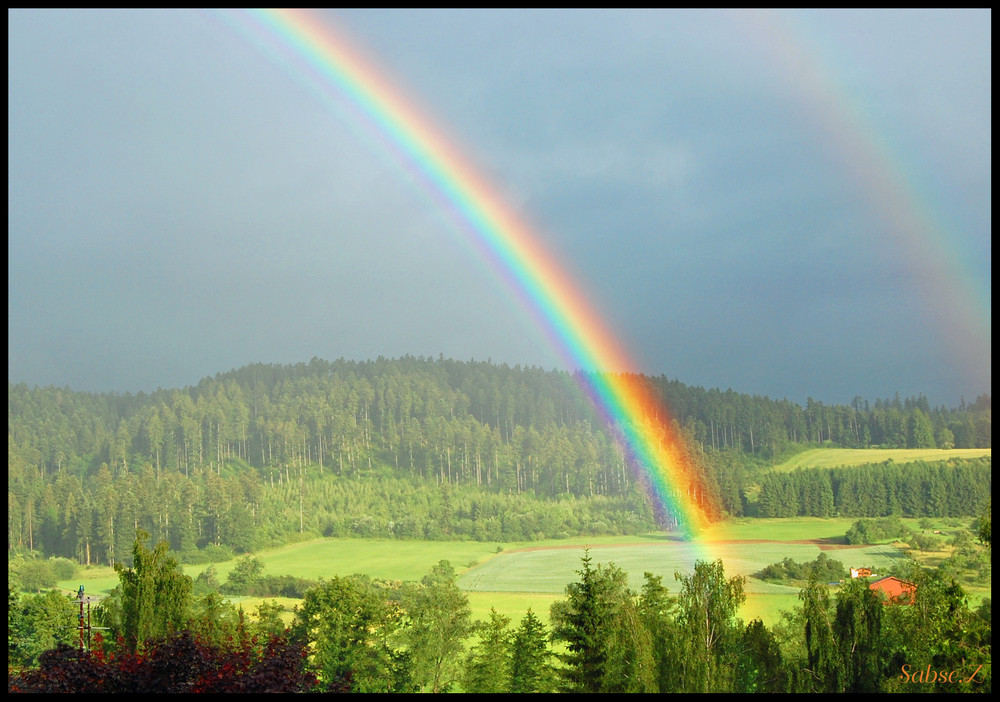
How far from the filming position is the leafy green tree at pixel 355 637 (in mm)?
33969

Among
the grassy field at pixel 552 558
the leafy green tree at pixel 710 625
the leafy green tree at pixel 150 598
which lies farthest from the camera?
the grassy field at pixel 552 558

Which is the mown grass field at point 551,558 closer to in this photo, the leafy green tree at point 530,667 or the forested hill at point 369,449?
the forested hill at point 369,449

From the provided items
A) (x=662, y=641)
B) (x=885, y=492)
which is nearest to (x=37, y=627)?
(x=662, y=641)

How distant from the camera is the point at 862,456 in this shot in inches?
5049

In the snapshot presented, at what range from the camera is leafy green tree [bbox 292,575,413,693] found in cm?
3397

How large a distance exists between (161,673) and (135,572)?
17.6 metres

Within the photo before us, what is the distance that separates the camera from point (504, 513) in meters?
114

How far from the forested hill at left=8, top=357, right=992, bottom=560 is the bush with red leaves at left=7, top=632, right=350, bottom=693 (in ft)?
303

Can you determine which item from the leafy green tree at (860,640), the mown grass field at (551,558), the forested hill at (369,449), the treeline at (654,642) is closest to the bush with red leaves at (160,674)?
the treeline at (654,642)

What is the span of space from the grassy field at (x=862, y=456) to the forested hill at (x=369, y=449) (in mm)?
4308

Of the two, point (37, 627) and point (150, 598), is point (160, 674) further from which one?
point (37, 627)

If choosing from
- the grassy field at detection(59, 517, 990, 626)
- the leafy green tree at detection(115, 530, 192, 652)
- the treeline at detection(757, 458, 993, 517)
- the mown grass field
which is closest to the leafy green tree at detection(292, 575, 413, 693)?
the leafy green tree at detection(115, 530, 192, 652)

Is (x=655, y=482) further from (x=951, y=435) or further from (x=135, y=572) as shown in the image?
(x=135, y=572)

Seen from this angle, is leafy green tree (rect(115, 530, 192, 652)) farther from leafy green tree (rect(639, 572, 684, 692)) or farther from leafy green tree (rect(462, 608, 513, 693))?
leafy green tree (rect(639, 572, 684, 692))
